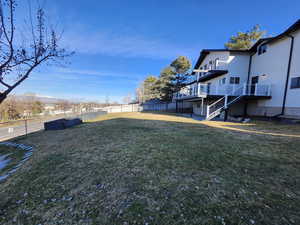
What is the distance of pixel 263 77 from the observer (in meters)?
11.5

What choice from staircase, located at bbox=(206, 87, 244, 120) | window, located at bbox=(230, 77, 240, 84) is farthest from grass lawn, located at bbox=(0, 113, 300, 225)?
window, located at bbox=(230, 77, 240, 84)

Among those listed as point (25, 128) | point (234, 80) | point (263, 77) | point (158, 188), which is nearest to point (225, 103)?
point (234, 80)

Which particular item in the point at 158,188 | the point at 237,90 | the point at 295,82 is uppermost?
the point at 295,82

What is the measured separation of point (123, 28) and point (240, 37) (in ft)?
59.7

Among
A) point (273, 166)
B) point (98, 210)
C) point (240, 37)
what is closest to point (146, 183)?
point (98, 210)

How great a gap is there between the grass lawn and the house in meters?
7.84

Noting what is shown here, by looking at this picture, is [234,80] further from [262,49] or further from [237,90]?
[262,49]

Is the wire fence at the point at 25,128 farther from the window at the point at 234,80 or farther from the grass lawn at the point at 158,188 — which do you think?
the window at the point at 234,80

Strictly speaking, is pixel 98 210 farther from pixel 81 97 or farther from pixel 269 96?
pixel 81 97

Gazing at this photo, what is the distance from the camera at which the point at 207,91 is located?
1379cm

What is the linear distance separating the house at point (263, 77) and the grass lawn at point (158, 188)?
784 cm

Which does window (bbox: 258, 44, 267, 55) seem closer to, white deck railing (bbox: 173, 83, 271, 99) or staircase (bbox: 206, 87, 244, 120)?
white deck railing (bbox: 173, 83, 271, 99)

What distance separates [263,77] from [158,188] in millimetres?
14381

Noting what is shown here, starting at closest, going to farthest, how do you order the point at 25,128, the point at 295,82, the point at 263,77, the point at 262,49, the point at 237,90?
the point at 295,82, the point at 25,128, the point at 263,77, the point at 262,49, the point at 237,90
